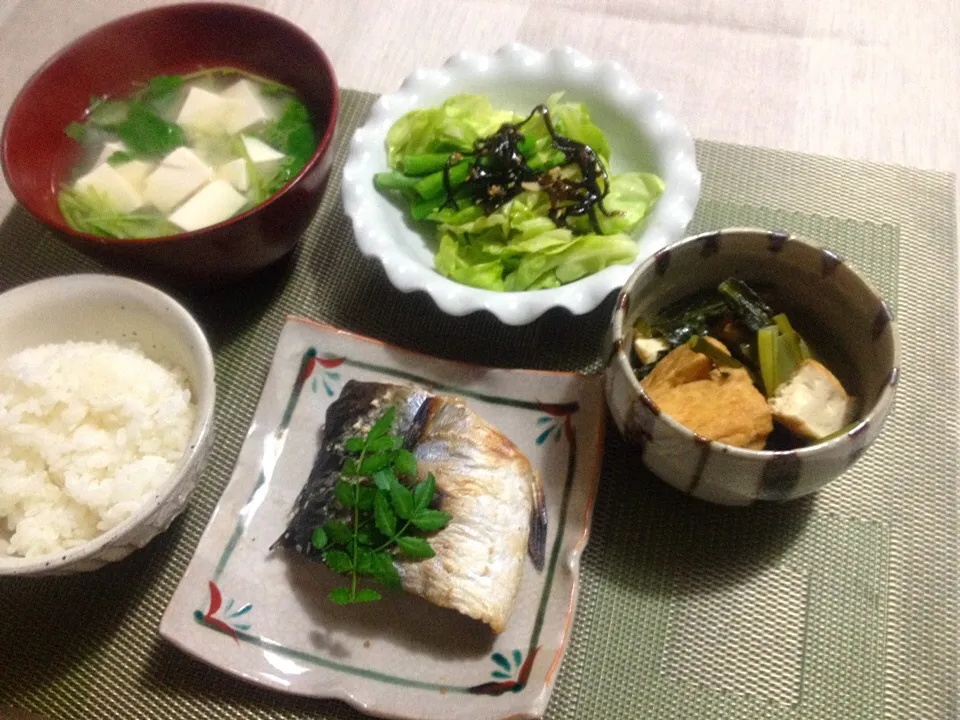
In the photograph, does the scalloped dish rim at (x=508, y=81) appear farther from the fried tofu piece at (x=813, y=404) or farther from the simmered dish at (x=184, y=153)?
the fried tofu piece at (x=813, y=404)

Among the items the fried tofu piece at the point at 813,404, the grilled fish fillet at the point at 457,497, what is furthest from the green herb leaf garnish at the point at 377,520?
the fried tofu piece at the point at 813,404

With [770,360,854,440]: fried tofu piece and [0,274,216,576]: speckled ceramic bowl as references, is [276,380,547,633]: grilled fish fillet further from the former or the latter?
[770,360,854,440]: fried tofu piece

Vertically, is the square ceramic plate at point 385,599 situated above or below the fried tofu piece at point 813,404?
below

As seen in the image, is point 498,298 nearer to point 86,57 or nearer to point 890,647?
point 890,647

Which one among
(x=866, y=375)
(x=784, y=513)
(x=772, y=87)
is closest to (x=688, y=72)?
(x=772, y=87)

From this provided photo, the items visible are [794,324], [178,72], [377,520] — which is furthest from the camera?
[178,72]

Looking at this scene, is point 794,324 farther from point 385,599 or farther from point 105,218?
point 105,218

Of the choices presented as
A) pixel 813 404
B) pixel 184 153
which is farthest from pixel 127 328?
pixel 813 404
